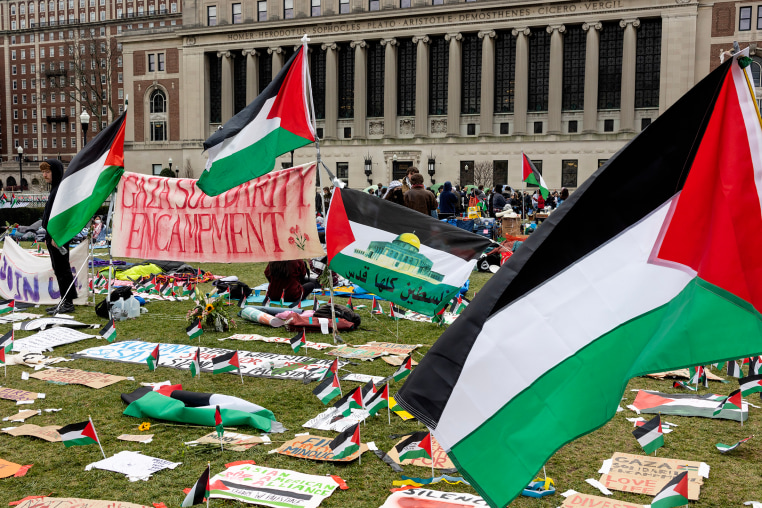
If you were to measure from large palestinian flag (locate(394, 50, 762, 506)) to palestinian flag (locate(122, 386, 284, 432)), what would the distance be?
3321mm

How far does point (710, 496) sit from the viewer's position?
15.7 ft

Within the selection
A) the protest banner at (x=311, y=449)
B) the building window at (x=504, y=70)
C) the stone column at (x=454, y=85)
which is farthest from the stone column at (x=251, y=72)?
the protest banner at (x=311, y=449)

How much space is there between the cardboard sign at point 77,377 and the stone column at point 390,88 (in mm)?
57756

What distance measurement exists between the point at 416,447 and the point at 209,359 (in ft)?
14.1

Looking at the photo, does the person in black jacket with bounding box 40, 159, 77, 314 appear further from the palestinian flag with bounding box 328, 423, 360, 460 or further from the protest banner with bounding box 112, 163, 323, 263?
the palestinian flag with bounding box 328, 423, 360, 460

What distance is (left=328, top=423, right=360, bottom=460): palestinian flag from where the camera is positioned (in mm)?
5191

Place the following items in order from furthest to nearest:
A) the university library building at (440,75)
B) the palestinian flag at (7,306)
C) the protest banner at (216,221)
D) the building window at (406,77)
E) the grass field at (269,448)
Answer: the building window at (406,77) < the university library building at (440,75) < the palestinian flag at (7,306) < the protest banner at (216,221) < the grass field at (269,448)

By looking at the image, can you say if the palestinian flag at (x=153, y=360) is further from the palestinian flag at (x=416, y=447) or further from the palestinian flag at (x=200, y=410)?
the palestinian flag at (x=416, y=447)

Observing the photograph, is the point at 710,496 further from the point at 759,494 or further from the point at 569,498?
the point at 569,498

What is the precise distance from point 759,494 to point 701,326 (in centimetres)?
243

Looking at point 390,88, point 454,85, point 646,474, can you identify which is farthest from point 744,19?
point 646,474

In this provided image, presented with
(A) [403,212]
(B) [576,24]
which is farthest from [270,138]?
(B) [576,24]

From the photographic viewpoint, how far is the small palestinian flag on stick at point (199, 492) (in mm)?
4191

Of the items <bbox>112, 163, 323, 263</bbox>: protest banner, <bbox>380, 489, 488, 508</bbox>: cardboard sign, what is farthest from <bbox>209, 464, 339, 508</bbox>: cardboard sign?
<bbox>112, 163, 323, 263</bbox>: protest banner
